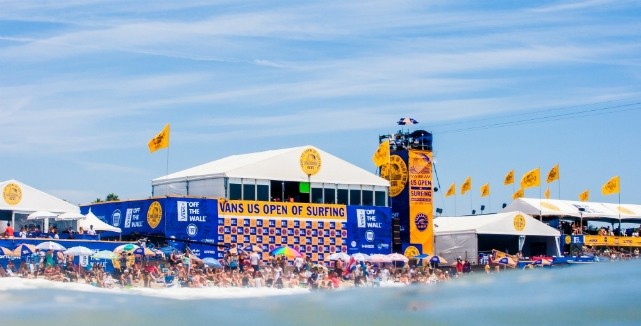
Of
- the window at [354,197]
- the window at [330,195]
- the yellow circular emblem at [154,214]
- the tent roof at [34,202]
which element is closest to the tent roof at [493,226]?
the window at [354,197]

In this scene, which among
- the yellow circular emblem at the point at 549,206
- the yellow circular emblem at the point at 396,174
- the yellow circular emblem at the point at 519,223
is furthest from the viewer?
the yellow circular emblem at the point at 549,206

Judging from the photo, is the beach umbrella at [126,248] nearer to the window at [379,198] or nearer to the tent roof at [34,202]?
the tent roof at [34,202]

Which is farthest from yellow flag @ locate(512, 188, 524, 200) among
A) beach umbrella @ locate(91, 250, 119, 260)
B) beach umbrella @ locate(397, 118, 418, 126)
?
beach umbrella @ locate(91, 250, 119, 260)

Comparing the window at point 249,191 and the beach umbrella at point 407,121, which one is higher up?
the beach umbrella at point 407,121

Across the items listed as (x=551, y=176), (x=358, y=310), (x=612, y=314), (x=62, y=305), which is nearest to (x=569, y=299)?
(x=612, y=314)

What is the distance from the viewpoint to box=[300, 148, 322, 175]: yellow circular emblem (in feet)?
168

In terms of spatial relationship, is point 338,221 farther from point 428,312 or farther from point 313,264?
point 428,312

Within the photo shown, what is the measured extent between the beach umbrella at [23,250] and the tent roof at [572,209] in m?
37.1

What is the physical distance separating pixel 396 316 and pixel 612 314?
4.98 m

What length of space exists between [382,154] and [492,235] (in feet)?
40.8

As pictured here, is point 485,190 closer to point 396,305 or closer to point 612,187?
point 612,187

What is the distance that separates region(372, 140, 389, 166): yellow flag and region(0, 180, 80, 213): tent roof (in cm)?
1674

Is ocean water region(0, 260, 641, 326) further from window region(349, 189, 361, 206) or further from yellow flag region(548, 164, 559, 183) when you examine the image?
yellow flag region(548, 164, 559, 183)

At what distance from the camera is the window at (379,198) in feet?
177
